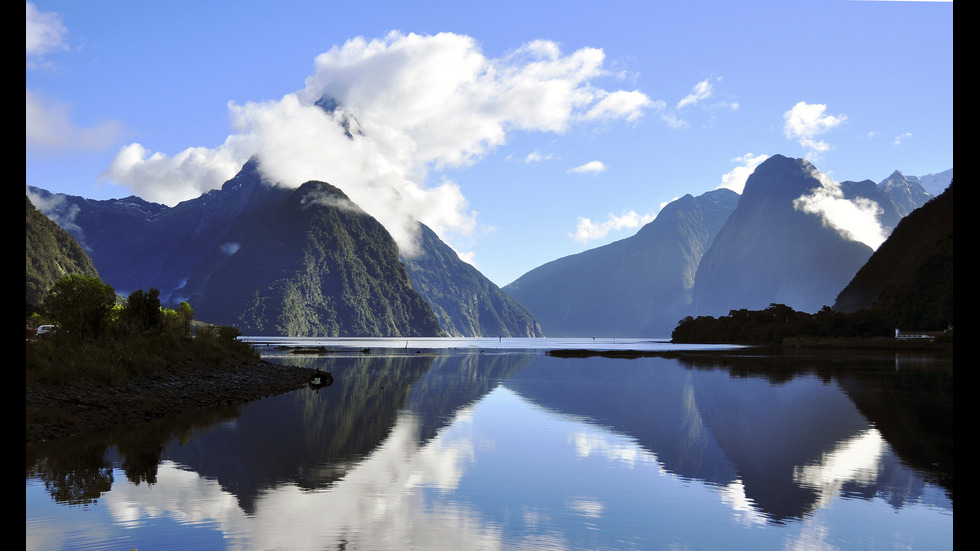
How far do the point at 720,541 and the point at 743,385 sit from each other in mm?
42992

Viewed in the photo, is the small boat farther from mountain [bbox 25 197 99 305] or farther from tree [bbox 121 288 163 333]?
mountain [bbox 25 197 99 305]

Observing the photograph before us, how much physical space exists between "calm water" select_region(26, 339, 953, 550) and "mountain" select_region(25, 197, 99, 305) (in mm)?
146490

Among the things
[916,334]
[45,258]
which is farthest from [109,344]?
[45,258]

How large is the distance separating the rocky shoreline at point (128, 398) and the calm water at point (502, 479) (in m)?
1.40

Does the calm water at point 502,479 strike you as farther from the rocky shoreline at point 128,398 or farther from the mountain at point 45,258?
the mountain at point 45,258

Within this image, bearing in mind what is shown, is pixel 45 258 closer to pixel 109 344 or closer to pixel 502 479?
pixel 109 344

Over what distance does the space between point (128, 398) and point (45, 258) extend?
175662mm

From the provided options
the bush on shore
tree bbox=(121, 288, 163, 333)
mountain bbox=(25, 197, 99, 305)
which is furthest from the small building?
mountain bbox=(25, 197, 99, 305)

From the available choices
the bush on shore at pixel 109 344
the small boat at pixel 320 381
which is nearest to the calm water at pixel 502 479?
the bush on shore at pixel 109 344

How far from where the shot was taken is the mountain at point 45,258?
153 m

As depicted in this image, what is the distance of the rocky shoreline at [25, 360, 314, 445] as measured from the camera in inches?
956

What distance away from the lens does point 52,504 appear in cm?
1488

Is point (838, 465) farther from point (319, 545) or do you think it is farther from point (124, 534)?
point (124, 534)
